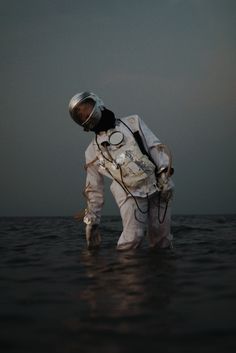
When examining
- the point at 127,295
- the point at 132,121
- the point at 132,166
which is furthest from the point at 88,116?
the point at 127,295

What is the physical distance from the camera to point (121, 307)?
12.1 feet

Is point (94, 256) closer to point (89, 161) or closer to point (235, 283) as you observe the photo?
point (89, 161)

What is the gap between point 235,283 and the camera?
4.69 m

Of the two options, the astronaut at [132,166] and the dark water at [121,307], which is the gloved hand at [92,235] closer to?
the astronaut at [132,166]

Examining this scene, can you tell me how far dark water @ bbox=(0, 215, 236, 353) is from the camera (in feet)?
9.14

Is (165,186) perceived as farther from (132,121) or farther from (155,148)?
(132,121)

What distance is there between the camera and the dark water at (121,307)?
2785 mm

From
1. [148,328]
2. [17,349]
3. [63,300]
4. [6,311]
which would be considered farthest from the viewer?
[63,300]

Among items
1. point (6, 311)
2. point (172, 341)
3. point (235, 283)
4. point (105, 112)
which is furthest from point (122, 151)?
point (172, 341)

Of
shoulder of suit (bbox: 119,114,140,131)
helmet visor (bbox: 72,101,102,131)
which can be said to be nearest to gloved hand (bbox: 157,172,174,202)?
shoulder of suit (bbox: 119,114,140,131)

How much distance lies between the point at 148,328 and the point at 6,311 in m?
1.46

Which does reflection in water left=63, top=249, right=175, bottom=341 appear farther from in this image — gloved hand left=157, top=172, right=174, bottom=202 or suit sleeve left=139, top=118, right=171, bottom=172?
suit sleeve left=139, top=118, right=171, bottom=172

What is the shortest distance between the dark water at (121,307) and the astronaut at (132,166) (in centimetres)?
64

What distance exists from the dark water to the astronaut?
637 millimetres
